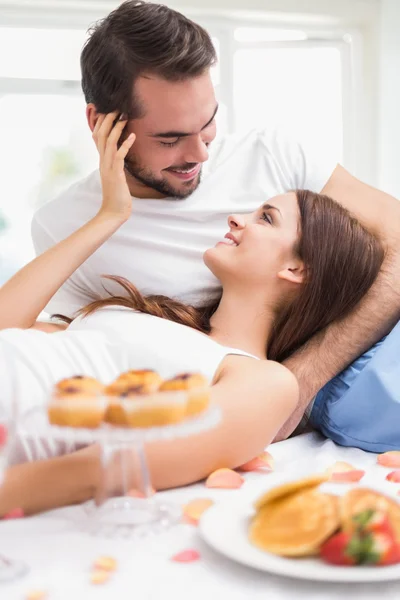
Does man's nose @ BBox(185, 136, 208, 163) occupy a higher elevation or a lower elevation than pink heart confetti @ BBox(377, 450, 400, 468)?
higher

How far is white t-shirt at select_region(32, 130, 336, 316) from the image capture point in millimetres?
2398

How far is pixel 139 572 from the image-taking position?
1.11 m

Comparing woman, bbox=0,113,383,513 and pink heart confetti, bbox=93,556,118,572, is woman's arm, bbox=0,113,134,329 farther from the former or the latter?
pink heart confetti, bbox=93,556,118,572

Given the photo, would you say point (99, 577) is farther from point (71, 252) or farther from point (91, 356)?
point (71, 252)

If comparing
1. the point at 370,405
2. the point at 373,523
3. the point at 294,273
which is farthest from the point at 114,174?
the point at 373,523

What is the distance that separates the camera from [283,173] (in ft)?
8.37

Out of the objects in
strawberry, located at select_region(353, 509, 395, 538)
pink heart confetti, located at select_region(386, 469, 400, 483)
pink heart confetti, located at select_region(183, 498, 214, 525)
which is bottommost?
pink heart confetti, located at select_region(386, 469, 400, 483)

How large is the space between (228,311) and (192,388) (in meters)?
0.97

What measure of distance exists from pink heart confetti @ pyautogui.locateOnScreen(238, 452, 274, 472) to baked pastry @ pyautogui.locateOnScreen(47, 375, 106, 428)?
0.66m

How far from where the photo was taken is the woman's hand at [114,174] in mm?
2207

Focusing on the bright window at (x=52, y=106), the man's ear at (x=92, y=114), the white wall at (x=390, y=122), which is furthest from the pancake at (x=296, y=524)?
the white wall at (x=390, y=122)

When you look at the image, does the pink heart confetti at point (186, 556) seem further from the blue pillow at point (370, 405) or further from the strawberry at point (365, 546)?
the blue pillow at point (370, 405)

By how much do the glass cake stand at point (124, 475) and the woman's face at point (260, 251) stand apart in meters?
0.85

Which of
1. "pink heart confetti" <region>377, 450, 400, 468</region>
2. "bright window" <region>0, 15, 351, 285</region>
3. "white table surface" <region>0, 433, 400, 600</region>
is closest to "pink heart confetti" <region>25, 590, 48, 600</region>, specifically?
"white table surface" <region>0, 433, 400, 600</region>
